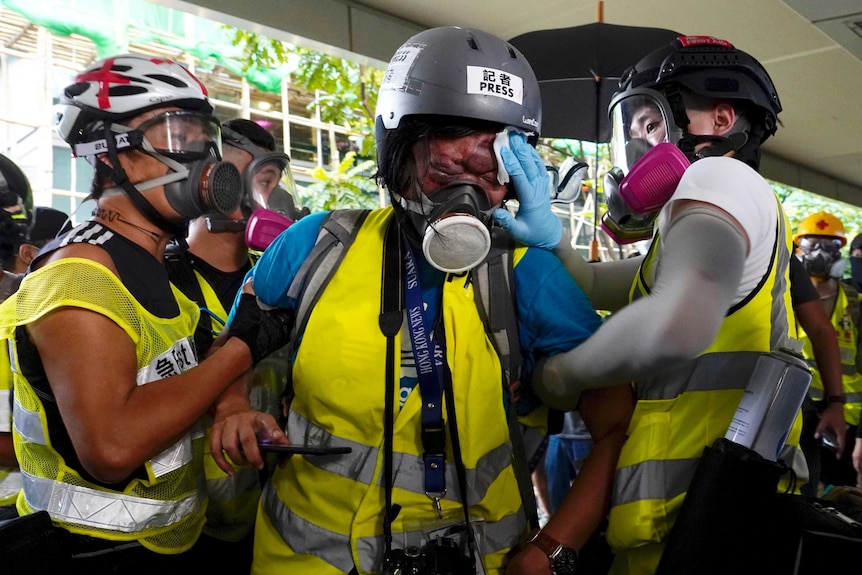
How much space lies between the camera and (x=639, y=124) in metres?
1.93

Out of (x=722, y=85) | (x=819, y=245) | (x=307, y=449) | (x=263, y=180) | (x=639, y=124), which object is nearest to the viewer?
(x=307, y=449)

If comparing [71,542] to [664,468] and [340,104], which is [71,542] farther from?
[340,104]

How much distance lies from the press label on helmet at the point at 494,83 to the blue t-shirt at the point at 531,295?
36 centimetres

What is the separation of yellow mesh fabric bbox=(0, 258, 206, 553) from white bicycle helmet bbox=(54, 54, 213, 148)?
503mm

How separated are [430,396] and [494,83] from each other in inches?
27.8

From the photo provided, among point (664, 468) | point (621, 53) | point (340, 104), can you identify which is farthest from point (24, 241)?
point (340, 104)

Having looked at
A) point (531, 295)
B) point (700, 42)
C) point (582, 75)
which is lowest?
point (531, 295)

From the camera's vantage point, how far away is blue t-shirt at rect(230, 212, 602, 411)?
1561 millimetres

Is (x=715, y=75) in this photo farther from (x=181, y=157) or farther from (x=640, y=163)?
(x=181, y=157)

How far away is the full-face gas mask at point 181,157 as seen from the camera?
1961 millimetres

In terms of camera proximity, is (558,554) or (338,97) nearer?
(558,554)

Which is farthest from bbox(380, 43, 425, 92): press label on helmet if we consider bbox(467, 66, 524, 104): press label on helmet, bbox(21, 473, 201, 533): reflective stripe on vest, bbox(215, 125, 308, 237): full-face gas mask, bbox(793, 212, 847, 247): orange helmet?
bbox(793, 212, 847, 247): orange helmet

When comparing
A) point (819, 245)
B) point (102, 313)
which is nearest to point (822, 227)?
point (819, 245)

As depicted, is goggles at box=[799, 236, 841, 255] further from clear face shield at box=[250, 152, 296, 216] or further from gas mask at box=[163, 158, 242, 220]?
gas mask at box=[163, 158, 242, 220]
